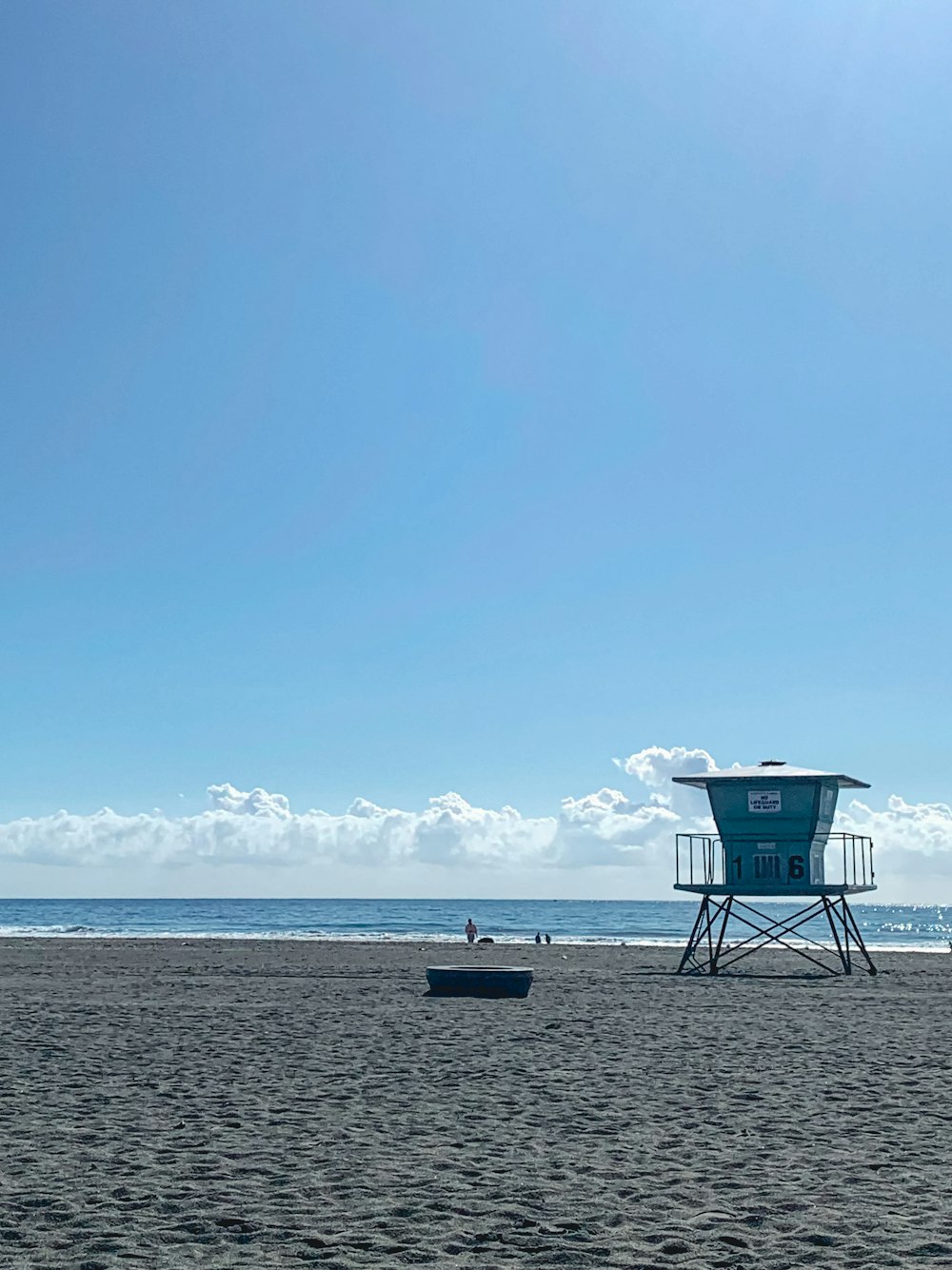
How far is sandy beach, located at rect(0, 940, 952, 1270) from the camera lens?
6840 millimetres

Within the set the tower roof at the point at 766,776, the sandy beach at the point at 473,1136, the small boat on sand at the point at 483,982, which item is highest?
the tower roof at the point at 766,776

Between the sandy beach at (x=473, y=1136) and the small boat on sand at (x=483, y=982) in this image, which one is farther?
the small boat on sand at (x=483, y=982)

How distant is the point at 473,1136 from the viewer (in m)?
9.87

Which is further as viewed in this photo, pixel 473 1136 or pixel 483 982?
pixel 483 982

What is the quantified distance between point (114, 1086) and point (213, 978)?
16500mm

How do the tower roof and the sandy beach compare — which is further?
the tower roof

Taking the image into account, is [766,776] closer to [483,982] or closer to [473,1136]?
[483,982]

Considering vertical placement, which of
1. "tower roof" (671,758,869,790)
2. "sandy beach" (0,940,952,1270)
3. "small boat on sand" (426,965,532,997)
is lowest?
"small boat on sand" (426,965,532,997)

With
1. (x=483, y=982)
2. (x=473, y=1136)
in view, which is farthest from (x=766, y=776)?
(x=473, y=1136)

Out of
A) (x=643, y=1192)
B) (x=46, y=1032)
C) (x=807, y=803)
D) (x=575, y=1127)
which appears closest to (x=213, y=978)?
(x=46, y=1032)

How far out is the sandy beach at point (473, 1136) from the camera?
269 inches

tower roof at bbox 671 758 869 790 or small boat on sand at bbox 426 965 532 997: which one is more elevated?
tower roof at bbox 671 758 869 790

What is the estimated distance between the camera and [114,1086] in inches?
487

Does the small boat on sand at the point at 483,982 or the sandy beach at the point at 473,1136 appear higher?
the sandy beach at the point at 473,1136
